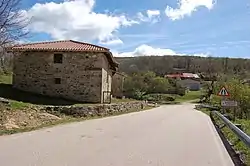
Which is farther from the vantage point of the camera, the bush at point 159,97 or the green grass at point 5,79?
the bush at point 159,97

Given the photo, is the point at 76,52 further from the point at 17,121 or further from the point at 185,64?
the point at 185,64

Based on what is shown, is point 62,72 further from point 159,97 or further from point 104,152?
point 159,97

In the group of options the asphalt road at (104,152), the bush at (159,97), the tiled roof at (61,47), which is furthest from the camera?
the bush at (159,97)

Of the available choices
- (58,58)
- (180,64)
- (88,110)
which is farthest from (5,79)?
(180,64)

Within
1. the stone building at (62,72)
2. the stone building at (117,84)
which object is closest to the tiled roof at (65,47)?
the stone building at (62,72)

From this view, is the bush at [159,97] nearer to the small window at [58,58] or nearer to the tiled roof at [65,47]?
the tiled roof at [65,47]

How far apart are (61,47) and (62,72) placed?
234 cm

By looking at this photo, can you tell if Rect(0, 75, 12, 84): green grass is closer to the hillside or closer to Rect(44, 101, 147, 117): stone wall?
Rect(44, 101, 147, 117): stone wall

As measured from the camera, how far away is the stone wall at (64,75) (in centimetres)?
3450

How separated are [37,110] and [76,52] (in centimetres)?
1354

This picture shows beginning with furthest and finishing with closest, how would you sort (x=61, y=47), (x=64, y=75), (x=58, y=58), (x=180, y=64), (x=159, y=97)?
1. (x=180, y=64)
2. (x=159, y=97)
3. (x=61, y=47)
4. (x=58, y=58)
5. (x=64, y=75)

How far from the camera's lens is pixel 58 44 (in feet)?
121

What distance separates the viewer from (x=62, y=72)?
34.6 m

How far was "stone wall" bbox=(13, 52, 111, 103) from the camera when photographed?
3450 centimetres
